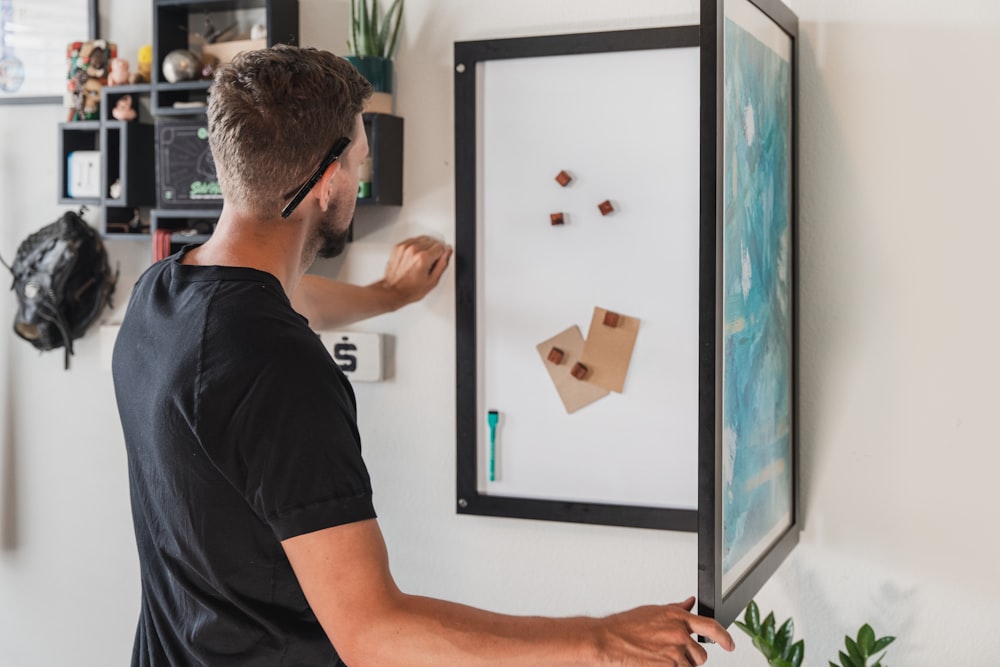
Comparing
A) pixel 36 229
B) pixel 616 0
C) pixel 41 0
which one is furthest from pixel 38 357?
pixel 616 0

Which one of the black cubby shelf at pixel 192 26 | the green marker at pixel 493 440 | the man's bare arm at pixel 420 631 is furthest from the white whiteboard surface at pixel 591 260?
the man's bare arm at pixel 420 631

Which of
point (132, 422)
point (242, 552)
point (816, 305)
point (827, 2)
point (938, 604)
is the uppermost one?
point (827, 2)

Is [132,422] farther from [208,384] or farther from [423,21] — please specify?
[423,21]

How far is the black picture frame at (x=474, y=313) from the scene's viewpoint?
5.85 feet

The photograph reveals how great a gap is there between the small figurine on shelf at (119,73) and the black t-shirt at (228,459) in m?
0.77

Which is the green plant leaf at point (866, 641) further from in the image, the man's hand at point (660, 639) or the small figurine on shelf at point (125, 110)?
the small figurine on shelf at point (125, 110)

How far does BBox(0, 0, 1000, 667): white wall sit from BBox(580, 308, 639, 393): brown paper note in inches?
10.7

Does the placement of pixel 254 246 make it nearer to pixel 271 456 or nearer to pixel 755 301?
pixel 271 456

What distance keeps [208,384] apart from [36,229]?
1269 millimetres

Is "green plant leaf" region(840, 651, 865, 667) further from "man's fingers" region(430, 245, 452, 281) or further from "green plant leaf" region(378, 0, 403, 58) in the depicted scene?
"green plant leaf" region(378, 0, 403, 58)

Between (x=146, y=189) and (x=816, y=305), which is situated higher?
(x=146, y=189)

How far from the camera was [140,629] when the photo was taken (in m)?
1.48

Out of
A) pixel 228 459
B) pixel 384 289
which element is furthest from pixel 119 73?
pixel 228 459

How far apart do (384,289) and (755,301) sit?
733 mm
